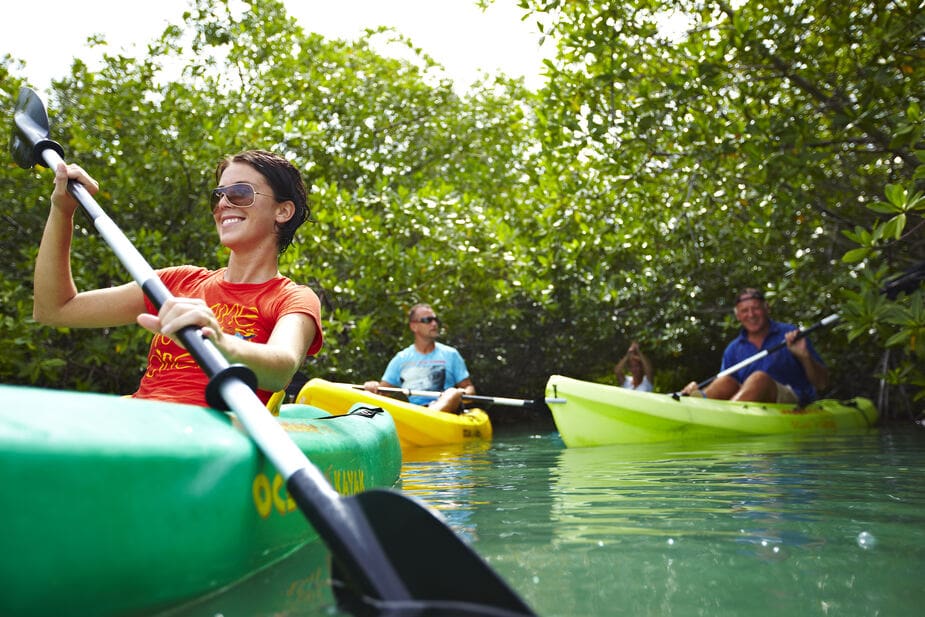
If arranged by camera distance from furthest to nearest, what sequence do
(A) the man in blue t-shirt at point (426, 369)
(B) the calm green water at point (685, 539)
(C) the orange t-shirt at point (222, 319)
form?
1. (A) the man in blue t-shirt at point (426, 369)
2. (C) the orange t-shirt at point (222, 319)
3. (B) the calm green water at point (685, 539)

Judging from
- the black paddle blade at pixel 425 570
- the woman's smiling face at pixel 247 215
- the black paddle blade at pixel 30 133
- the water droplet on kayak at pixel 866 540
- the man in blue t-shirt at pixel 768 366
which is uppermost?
the black paddle blade at pixel 30 133

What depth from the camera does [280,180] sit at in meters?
2.83

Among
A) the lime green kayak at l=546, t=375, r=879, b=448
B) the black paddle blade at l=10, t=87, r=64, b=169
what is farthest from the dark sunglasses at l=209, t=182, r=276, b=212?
the lime green kayak at l=546, t=375, r=879, b=448

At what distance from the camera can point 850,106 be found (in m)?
5.75

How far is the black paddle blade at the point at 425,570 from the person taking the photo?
1430 mm

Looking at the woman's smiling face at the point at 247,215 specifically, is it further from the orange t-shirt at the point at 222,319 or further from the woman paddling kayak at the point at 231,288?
the orange t-shirt at the point at 222,319

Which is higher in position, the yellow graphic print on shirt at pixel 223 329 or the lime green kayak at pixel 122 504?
the yellow graphic print on shirt at pixel 223 329

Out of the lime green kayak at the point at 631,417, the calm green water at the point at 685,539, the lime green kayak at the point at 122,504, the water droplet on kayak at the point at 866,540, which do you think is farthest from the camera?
the lime green kayak at the point at 631,417

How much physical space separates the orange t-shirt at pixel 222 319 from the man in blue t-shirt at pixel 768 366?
5585mm

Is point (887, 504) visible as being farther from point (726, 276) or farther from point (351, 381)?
point (726, 276)

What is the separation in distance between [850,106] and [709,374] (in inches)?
344

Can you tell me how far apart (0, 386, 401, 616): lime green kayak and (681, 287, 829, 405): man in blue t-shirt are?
20.5 feet

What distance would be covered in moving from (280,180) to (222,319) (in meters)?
0.55

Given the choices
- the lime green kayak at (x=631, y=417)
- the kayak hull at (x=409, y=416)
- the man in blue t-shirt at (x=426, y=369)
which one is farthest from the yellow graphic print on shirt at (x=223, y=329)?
the man in blue t-shirt at (x=426, y=369)
